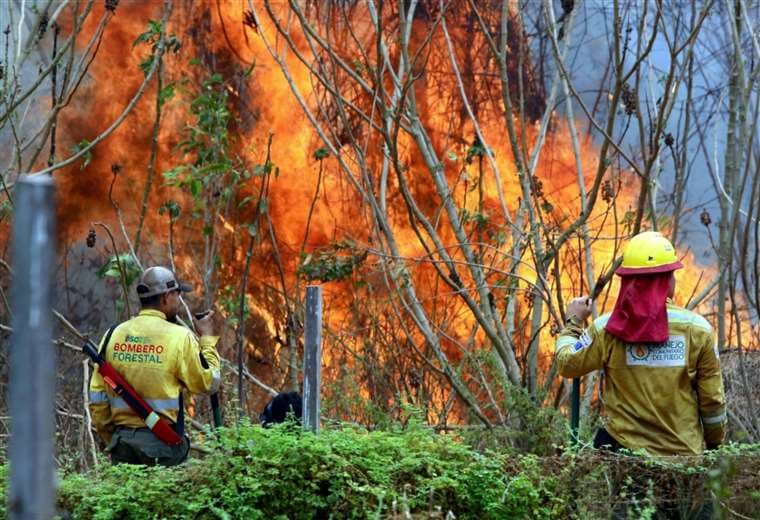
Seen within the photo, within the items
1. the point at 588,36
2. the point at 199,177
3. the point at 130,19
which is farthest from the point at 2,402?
the point at 588,36

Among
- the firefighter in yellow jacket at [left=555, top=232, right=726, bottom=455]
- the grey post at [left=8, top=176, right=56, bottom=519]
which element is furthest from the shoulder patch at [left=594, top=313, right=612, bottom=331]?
the grey post at [left=8, top=176, right=56, bottom=519]

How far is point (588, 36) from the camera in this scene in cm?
1264

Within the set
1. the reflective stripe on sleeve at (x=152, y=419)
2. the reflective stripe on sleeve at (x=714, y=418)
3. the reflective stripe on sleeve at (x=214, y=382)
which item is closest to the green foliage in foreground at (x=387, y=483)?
the reflective stripe on sleeve at (x=714, y=418)

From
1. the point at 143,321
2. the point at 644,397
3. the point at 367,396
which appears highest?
the point at 143,321

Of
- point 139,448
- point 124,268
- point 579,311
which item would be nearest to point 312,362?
point 139,448

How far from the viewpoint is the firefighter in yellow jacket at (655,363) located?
506 centimetres

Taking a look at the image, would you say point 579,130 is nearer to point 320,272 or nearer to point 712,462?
point 320,272

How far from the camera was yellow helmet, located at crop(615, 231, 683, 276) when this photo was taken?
520cm

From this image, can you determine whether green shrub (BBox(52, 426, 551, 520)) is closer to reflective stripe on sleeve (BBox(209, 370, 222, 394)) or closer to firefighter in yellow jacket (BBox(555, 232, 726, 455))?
firefighter in yellow jacket (BBox(555, 232, 726, 455))

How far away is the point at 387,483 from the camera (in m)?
4.46

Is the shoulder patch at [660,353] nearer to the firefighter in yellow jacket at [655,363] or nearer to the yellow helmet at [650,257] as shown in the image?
the firefighter in yellow jacket at [655,363]

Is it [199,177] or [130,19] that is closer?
[199,177]

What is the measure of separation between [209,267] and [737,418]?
222 inches

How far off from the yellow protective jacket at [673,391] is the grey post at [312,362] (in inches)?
56.7
